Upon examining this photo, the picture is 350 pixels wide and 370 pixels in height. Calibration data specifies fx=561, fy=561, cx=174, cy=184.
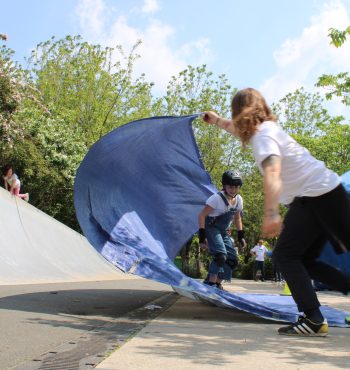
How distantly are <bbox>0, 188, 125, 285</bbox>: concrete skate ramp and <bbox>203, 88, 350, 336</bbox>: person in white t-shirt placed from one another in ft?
17.4

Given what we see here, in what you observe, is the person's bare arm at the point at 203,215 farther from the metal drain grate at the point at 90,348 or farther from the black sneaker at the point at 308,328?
the black sneaker at the point at 308,328

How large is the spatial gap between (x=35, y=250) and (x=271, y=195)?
694cm

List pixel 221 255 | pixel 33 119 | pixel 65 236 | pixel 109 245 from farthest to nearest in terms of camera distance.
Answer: pixel 33 119 < pixel 65 236 < pixel 221 255 < pixel 109 245

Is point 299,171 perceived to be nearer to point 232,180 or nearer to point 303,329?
point 303,329

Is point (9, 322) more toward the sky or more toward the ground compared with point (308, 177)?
more toward the ground

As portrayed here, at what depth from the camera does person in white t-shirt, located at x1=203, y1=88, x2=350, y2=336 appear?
3740 millimetres

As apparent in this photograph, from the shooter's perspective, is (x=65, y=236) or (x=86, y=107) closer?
(x=65, y=236)

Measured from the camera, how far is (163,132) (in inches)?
291

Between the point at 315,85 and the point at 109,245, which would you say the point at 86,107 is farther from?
the point at 109,245

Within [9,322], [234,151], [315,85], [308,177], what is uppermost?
[234,151]

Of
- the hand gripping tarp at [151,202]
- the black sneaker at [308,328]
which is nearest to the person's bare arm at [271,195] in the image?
the black sneaker at [308,328]

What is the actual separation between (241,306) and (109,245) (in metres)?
1.67

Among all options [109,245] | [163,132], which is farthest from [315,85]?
[109,245]

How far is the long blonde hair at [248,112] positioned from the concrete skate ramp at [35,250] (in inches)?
213
